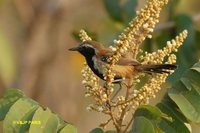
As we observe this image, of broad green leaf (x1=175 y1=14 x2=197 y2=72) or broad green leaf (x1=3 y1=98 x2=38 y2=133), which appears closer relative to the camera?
broad green leaf (x1=3 y1=98 x2=38 y2=133)

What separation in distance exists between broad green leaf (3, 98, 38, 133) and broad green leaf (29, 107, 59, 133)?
47 mm

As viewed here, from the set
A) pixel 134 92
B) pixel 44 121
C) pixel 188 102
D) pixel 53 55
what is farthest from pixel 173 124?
pixel 53 55

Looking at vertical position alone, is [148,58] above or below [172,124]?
above

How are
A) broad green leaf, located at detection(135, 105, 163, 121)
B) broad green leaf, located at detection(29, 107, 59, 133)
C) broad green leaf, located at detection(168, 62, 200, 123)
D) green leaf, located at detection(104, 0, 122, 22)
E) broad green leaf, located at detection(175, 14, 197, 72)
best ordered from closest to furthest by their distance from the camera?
broad green leaf, located at detection(29, 107, 59, 133)
broad green leaf, located at detection(135, 105, 163, 121)
broad green leaf, located at detection(168, 62, 200, 123)
broad green leaf, located at detection(175, 14, 197, 72)
green leaf, located at detection(104, 0, 122, 22)

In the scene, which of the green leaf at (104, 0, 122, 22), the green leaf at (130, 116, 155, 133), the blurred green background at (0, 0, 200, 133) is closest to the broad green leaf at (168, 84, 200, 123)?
the green leaf at (130, 116, 155, 133)

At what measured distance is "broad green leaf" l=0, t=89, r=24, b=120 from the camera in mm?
3650

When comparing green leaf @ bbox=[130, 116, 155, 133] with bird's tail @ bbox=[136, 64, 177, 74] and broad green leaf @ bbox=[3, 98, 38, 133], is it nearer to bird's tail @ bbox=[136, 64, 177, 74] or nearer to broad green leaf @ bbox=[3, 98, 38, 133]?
bird's tail @ bbox=[136, 64, 177, 74]

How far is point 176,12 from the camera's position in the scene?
20.6 feet

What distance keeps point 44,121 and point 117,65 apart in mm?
757

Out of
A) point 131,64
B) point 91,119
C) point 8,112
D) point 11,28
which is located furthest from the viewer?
point 11,28

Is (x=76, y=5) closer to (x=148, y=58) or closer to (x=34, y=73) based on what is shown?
(x=34, y=73)

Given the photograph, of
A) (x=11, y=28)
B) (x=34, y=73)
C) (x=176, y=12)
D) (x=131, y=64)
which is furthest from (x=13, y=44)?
(x=131, y=64)

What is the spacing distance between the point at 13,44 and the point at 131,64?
238 inches

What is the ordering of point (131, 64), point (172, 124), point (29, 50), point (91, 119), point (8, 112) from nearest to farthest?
point (8, 112)
point (172, 124)
point (131, 64)
point (29, 50)
point (91, 119)
